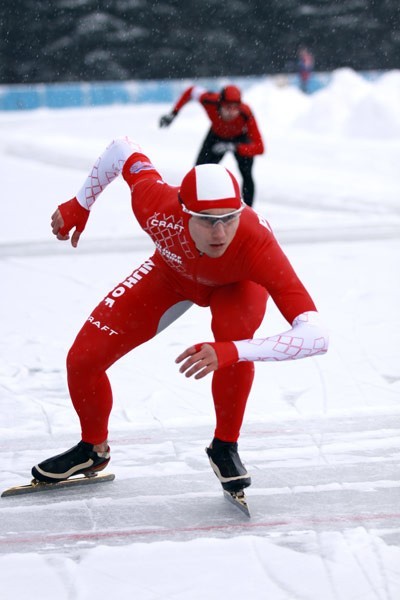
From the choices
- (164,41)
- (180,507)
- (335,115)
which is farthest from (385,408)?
(164,41)

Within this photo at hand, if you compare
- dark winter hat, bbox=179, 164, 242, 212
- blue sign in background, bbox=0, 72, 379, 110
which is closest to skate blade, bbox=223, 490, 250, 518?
dark winter hat, bbox=179, 164, 242, 212

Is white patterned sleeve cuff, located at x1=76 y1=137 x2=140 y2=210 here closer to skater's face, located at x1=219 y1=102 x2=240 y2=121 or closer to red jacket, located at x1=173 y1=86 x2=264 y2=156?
red jacket, located at x1=173 y1=86 x2=264 y2=156

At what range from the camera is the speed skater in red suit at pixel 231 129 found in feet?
31.5

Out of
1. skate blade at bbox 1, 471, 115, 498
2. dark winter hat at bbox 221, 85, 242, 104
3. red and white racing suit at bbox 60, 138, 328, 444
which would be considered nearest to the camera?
red and white racing suit at bbox 60, 138, 328, 444

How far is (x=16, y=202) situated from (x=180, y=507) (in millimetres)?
8734

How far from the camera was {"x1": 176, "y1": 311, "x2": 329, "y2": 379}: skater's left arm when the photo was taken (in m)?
3.20

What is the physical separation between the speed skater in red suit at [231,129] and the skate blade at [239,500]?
235 inches

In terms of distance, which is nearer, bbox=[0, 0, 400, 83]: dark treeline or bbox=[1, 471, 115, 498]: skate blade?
bbox=[1, 471, 115, 498]: skate blade

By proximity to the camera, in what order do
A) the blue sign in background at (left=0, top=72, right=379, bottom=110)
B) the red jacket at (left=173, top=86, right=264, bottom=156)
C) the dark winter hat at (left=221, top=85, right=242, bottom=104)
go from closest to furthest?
1. the red jacket at (left=173, top=86, right=264, bottom=156)
2. the dark winter hat at (left=221, top=85, right=242, bottom=104)
3. the blue sign in background at (left=0, top=72, right=379, bottom=110)

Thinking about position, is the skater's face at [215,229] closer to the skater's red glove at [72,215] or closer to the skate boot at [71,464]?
the skater's red glove at [72,215]

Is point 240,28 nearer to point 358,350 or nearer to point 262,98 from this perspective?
point 262,98

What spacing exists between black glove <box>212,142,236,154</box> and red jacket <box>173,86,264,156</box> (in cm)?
5

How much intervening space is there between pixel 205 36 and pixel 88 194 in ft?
110

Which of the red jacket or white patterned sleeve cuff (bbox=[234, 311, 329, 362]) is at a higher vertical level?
white patterned sleeve cuff (bbox=[234, 311, 329, 362])
